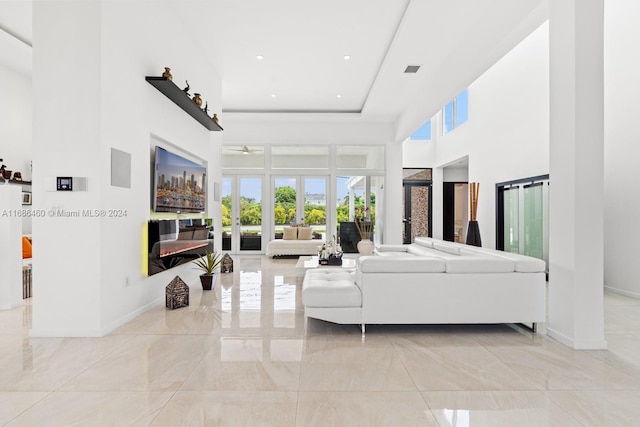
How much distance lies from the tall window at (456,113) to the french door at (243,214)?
5411 millimetres

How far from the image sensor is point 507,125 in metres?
7.62

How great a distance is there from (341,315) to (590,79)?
2.88 meters

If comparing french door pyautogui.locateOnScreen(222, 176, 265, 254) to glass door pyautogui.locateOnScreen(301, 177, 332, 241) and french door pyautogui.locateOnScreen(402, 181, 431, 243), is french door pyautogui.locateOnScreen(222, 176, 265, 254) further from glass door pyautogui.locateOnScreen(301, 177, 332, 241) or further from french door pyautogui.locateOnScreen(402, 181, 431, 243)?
french door pyautogui.locateOnScreen(402, 181, 431, 243)

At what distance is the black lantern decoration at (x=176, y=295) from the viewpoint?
432cm

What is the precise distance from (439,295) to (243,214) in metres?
7.22

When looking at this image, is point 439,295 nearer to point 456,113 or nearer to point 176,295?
point 176,295

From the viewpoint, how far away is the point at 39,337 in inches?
132

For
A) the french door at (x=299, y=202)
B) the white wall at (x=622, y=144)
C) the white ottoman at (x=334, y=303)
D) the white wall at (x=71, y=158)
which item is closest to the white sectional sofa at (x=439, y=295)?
the white ottoman at (x=334, y=303)

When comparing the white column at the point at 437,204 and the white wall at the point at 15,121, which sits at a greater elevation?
the white wall at the point at 15,121

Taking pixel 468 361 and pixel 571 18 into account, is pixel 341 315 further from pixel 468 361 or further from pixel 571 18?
pixel 571 18

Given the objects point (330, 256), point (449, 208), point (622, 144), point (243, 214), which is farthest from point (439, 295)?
point (449, 208)

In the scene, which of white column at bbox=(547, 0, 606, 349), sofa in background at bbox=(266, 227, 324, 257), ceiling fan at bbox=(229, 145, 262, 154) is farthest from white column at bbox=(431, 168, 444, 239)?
white column at bbox=(547, 0, 606, 349)

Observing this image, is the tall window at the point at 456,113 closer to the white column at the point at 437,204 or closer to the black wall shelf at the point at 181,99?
the white column at the point at 437,204

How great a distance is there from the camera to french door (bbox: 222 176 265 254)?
9.91 m
